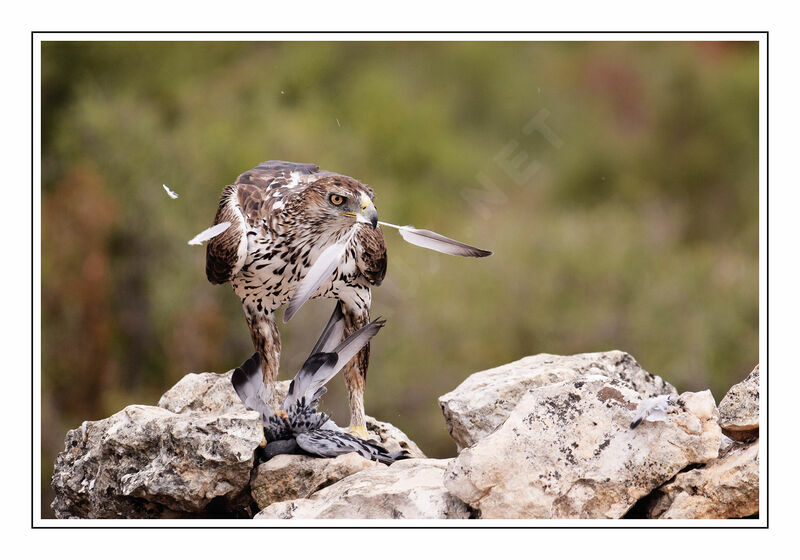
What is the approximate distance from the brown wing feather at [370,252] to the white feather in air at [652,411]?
3.50 feet

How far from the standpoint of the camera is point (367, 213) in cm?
291

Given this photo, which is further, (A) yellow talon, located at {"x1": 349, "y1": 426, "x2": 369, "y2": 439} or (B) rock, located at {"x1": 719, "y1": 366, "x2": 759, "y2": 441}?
(A) yellow talon, located at {"x1": 349, "y1": 426, "x2": 369, "y2": 439}

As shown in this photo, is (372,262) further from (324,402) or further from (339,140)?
(339,140)

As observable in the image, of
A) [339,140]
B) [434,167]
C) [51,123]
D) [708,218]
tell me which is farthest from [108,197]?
[708,218]

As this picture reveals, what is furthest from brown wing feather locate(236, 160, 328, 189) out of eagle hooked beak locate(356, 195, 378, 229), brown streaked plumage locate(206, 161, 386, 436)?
eagle hooked beak locate(356, 195, 378, 229)

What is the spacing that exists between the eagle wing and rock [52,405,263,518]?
51 cm

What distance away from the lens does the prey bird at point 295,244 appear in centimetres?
299

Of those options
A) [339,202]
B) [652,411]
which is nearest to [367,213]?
[339,202]

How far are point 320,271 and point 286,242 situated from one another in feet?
0.60

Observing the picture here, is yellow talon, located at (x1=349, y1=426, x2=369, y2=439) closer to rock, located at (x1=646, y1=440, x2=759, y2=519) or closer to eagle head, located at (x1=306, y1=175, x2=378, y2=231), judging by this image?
eagle head, located at (x1=306, y1=175, x2=378, y2=231)

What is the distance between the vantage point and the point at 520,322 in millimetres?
7621

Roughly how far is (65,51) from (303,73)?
6.37 feet

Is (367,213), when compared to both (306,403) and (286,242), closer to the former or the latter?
(286,242)

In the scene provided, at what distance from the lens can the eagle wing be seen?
3.13 meters
